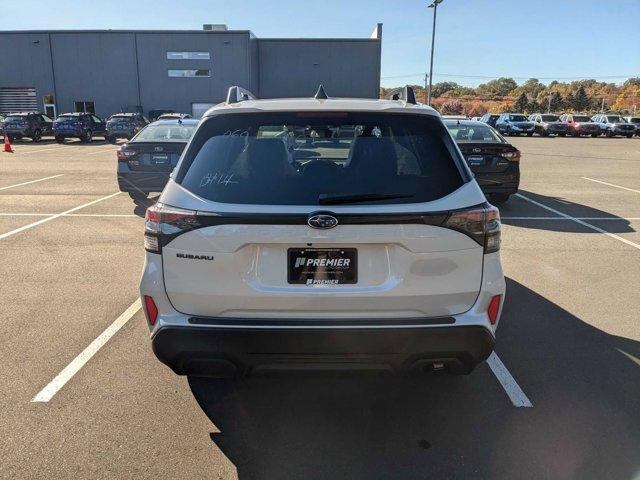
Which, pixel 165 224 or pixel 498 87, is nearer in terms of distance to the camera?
pixel 165 224

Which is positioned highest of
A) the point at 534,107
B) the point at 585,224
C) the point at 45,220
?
the point at 534,107

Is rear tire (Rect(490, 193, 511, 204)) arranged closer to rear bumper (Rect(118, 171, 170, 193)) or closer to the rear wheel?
rear bumper (Rect(118, 171, 170, 193))

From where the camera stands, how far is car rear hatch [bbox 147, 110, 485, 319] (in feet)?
8.51

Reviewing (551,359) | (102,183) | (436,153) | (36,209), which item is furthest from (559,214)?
(102,183)

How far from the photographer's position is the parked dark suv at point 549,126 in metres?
40.7

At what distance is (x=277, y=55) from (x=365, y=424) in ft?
146

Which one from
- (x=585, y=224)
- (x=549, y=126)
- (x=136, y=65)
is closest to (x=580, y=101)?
(x=549, y=126)

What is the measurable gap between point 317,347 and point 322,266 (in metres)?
0.41

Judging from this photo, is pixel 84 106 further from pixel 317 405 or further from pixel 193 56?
pixel 317 405

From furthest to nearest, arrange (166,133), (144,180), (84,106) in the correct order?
(84,106), (166,133), (144,180)

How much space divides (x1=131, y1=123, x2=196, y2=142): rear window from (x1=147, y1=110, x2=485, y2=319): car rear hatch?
24.6 ft

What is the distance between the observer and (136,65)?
4156cm

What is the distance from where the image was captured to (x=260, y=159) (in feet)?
9.42

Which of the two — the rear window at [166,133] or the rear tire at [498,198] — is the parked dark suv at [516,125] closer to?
the rear tire at [498,198]
